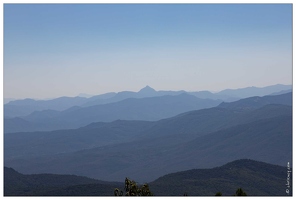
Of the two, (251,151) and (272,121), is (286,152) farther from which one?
(272,121)

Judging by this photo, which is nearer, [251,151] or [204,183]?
[204,183]

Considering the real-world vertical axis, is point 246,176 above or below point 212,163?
below

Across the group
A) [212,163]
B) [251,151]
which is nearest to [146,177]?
[212,163]

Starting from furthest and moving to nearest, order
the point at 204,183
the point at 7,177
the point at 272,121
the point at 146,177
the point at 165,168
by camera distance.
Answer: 1. the point at 272,121
2. the point at 165,168
3. the point at 146,177
4. the point at 7,177
5. the point at 204,183

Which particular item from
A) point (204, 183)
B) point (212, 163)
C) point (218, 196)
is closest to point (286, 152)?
point (212, 163)

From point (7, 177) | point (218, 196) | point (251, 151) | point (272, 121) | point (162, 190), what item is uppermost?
point (272, 121)

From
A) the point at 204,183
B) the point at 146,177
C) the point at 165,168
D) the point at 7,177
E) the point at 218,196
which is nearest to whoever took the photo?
the point at 218,196

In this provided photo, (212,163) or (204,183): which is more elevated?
(212,163)

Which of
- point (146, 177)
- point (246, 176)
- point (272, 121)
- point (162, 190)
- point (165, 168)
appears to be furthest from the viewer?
point (272, 121)

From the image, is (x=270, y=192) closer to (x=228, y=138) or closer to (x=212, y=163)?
(x=212, y=163)
